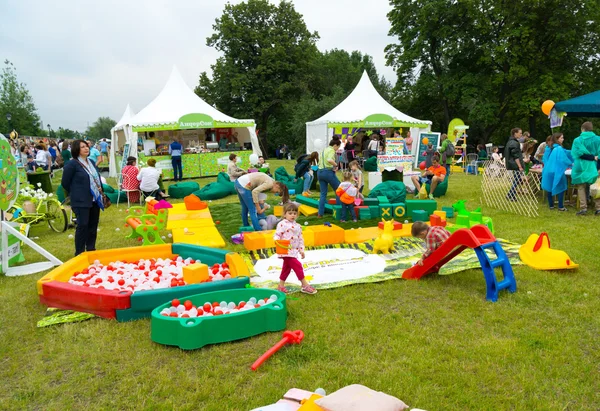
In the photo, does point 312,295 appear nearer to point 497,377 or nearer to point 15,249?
point 497,377

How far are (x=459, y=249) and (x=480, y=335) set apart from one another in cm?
144

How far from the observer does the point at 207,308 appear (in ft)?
13.5

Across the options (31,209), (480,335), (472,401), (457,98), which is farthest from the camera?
(457,98)

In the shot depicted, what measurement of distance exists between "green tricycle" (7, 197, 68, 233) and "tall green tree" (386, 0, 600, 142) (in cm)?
2364

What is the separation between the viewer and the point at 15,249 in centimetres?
641

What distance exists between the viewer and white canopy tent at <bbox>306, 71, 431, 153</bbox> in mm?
19016

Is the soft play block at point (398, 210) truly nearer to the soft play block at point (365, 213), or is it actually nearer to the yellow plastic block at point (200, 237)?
the soft play block at point (365, 213)

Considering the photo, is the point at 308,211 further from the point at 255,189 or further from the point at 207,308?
the point at 207,308

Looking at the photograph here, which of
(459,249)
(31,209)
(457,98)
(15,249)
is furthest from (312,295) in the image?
(457,98)

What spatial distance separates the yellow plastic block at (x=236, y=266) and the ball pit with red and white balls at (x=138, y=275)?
88 millimetres

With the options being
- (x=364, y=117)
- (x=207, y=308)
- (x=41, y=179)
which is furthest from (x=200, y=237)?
(x=364, y=117)

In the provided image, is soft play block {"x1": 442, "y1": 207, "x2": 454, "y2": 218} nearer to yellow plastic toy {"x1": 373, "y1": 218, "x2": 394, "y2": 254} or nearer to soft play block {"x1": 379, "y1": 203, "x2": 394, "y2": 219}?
soft play block {"x1": 379, "y1": 203, "x2": 394, "y2": 219}

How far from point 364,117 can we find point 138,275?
15.4m

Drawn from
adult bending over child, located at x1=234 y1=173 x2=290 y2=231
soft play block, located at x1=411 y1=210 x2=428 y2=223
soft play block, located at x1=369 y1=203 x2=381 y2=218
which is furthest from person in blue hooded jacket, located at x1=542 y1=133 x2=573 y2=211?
adult bending over child, located at x1=234 y1=173 x2=290 y2=231
